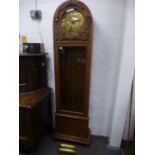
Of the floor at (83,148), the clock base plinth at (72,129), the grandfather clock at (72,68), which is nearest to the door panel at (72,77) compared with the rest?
the grandfather clock at (72,68)

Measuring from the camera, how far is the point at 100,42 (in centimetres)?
186

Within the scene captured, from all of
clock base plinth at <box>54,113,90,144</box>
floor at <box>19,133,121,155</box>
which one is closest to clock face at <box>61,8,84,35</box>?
clock base plinth at <box>54,113,90,144</box>

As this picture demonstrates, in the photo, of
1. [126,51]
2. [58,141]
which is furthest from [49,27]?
[58,141]

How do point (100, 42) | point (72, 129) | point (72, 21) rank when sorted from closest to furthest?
point (72, 21), point (100, 42), point (72, 129)

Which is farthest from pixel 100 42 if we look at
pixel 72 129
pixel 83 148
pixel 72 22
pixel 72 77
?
pixel 83 148

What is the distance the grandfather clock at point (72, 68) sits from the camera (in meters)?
1.64

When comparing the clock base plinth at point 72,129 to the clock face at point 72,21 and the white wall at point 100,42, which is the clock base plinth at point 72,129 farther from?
the clock face at point 72,21

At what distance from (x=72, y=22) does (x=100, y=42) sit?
1.47ft

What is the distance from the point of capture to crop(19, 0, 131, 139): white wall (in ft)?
5.85

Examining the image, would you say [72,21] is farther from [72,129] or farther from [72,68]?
[72,129]
